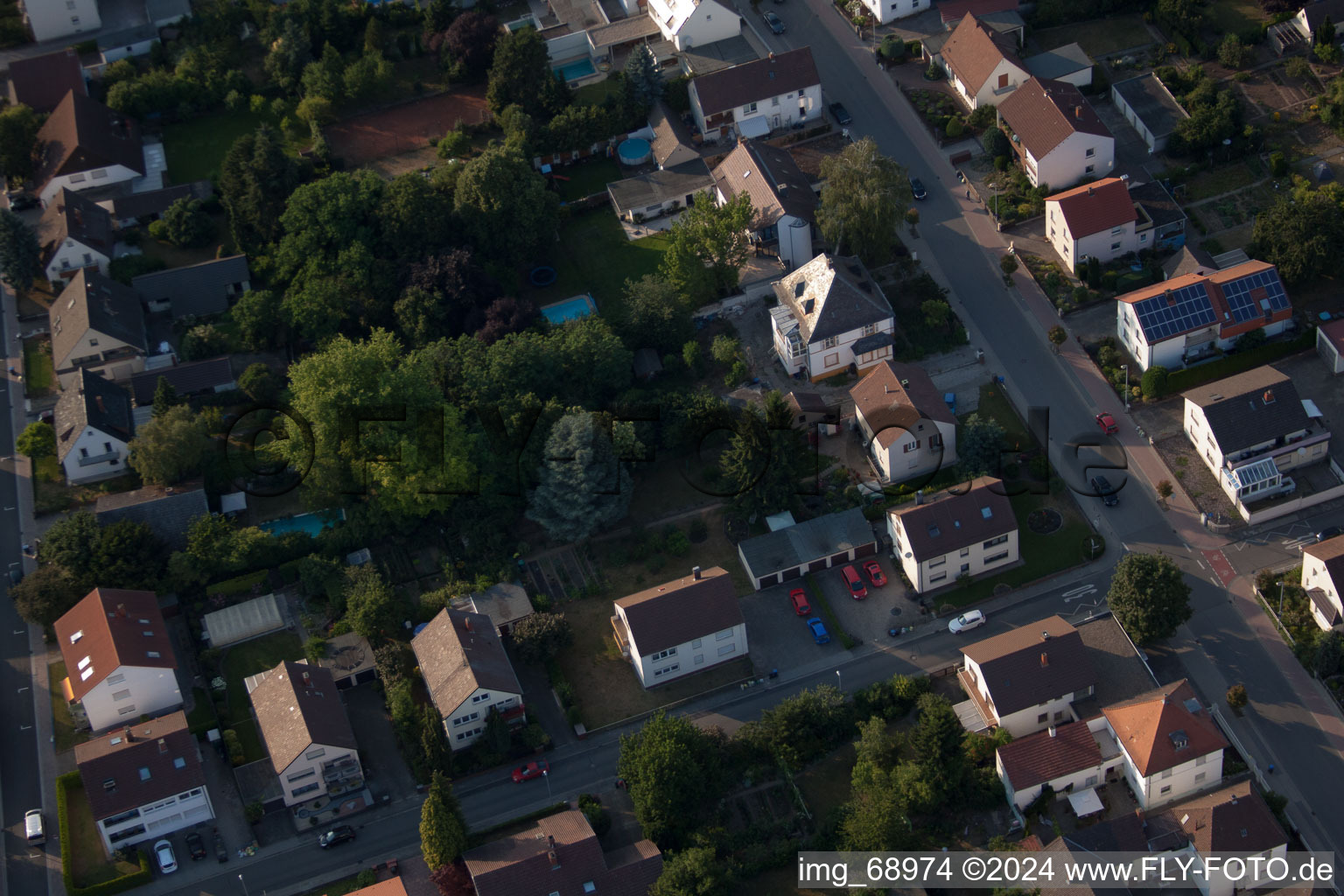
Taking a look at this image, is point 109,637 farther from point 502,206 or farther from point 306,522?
point 502,206

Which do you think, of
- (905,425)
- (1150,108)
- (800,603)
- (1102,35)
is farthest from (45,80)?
(1150,108)

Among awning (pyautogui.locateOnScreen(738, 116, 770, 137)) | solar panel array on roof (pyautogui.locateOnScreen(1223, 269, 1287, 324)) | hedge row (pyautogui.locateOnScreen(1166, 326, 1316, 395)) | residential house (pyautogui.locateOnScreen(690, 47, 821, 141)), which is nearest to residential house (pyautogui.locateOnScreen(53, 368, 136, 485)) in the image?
residential house (pyautogui.locateOnScreen(690, 47, 821, 141))

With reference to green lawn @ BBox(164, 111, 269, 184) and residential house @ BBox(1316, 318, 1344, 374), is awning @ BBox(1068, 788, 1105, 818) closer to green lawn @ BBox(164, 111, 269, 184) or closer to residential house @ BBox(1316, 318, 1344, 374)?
residential house @ BBox(1316, 318, 1344, 374)

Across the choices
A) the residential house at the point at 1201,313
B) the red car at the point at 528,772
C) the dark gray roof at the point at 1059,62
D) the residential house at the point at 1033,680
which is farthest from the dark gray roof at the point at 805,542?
the dark gray roof at the point at 1059,62

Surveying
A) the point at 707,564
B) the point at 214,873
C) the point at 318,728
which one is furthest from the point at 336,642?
the point at 707,564

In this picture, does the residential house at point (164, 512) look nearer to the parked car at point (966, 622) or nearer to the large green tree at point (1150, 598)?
the parked car at point (966, 622)
